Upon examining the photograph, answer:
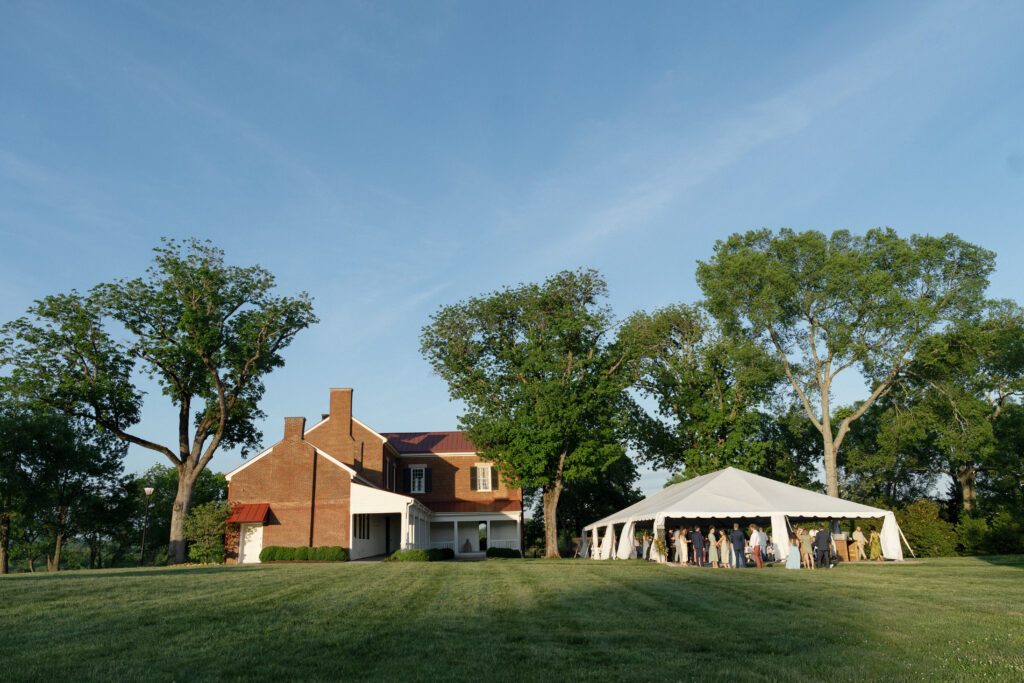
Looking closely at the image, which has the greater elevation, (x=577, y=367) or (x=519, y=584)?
(x=577, y=367)

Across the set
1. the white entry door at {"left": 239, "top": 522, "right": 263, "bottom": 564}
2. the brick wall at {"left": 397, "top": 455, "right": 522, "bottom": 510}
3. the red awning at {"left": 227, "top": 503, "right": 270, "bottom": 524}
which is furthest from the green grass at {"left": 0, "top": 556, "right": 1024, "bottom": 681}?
the brick wall at {"left": 397, "top": 455, "right": 522, "bottom": 510}

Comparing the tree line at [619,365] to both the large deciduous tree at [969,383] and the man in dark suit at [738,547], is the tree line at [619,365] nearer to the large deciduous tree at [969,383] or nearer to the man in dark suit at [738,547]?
the large deciduous tree at [969,383]

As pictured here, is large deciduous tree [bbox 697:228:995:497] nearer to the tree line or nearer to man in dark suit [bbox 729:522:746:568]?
the tree line

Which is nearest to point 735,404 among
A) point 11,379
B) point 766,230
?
point 766,230

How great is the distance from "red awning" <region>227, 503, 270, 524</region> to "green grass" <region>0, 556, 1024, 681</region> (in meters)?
19.7

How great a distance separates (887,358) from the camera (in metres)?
37.3

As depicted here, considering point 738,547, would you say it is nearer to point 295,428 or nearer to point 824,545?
point 824,545

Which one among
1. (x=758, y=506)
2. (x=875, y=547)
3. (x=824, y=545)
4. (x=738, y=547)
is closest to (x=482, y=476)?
(x=758, y=506)

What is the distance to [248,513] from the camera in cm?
3425

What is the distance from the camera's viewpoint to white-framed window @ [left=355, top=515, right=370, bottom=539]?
3641 centimetres

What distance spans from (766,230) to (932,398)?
13717 millimetres

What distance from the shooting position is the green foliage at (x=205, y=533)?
32.8 m

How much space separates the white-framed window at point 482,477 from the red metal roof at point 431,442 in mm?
1322

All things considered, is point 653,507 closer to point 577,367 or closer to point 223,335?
point 577,367
